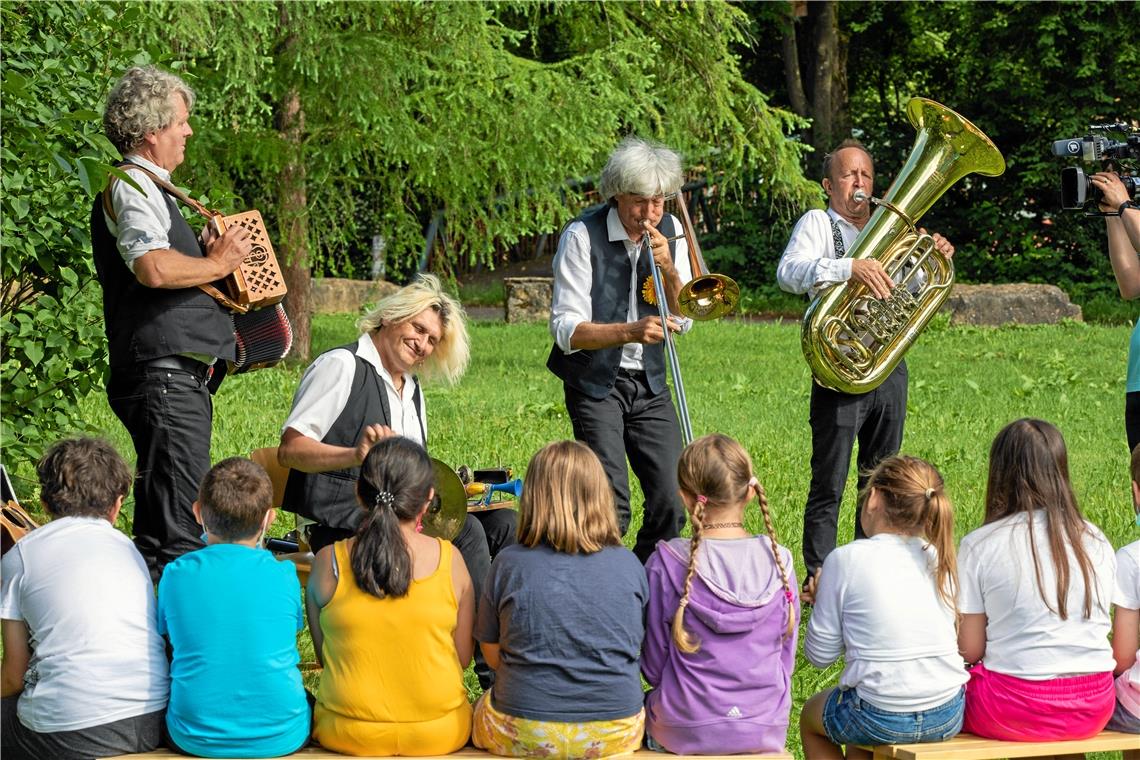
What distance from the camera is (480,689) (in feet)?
15.2

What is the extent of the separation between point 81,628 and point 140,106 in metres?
1.79

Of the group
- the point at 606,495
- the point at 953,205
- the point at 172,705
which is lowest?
the point at 172,705

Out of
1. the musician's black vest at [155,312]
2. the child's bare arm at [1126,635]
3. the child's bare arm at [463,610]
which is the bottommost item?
the child's bare arm at [1126,635]

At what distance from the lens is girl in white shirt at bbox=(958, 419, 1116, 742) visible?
3.60 m

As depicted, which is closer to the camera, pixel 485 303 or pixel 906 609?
pixel 906 609

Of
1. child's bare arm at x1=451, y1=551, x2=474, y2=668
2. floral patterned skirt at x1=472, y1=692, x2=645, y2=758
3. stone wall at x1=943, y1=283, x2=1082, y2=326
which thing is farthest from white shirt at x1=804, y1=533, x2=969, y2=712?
stone wall at x1=943, y1=283, x2=1082, y2=326

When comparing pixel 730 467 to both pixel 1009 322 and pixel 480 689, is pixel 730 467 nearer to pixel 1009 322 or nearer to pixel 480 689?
pixel 480 689

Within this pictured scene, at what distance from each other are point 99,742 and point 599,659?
4.11ft

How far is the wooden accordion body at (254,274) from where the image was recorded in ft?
15.2

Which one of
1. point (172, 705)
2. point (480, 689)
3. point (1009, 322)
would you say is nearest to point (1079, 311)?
point (1009, 322)

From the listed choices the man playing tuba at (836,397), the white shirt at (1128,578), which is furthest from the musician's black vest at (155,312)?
the white shirt at (1128,578)

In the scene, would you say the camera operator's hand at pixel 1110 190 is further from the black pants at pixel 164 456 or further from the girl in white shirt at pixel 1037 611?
the black pants at pixel 164 456

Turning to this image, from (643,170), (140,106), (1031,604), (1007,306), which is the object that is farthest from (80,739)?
(1007,306)

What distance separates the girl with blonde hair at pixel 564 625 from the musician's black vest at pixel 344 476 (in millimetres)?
902
